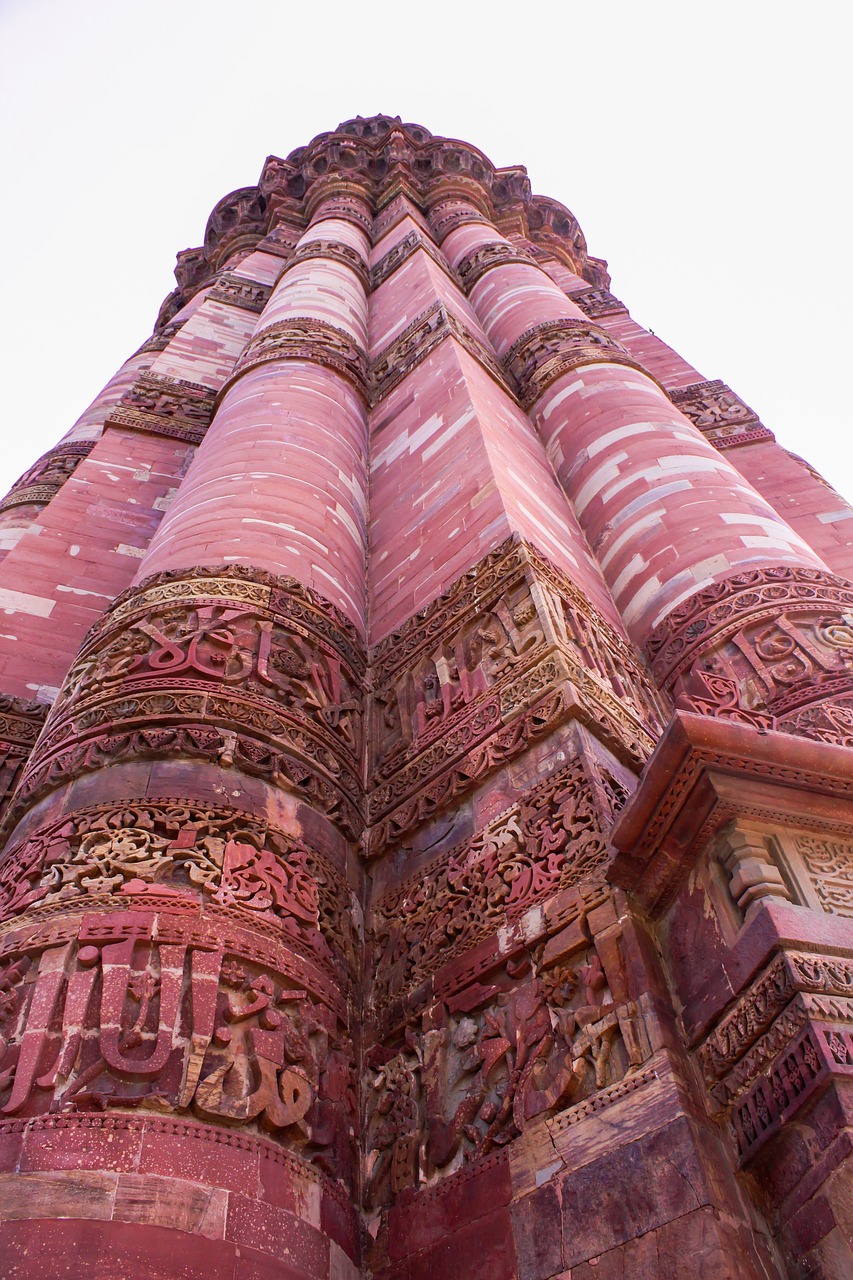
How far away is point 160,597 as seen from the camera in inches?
221

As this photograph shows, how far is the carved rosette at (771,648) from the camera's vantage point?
4.82 meters

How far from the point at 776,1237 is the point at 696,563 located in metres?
4.10

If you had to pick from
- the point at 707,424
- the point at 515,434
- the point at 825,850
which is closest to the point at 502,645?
the point at 825,850

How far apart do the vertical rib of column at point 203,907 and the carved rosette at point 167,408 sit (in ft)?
15.5

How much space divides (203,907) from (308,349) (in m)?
7.29

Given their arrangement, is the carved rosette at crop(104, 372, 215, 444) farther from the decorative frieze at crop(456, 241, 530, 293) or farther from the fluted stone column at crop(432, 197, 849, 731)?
the decorative frieze at crop(456, 241, 530, 293)

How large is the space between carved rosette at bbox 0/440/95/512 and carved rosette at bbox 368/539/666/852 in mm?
5764

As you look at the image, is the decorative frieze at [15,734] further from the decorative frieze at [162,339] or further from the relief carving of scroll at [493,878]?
the decorative frieze at [162,339]

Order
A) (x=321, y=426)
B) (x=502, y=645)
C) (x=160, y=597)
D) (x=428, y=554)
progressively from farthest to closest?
1. (x=321, y=426)
2. (x=428, y=554)
3. (x=160, y=597)
4. (x=502, y=645)

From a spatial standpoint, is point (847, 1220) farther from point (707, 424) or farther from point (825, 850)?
point (707, 424)

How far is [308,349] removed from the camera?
32.9 feet

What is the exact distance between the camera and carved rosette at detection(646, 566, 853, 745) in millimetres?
4820

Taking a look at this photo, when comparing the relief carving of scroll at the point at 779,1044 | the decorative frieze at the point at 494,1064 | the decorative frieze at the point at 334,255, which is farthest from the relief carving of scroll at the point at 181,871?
the decorative frieze at the point at 334,255

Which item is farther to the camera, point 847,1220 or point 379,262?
point 379,262
